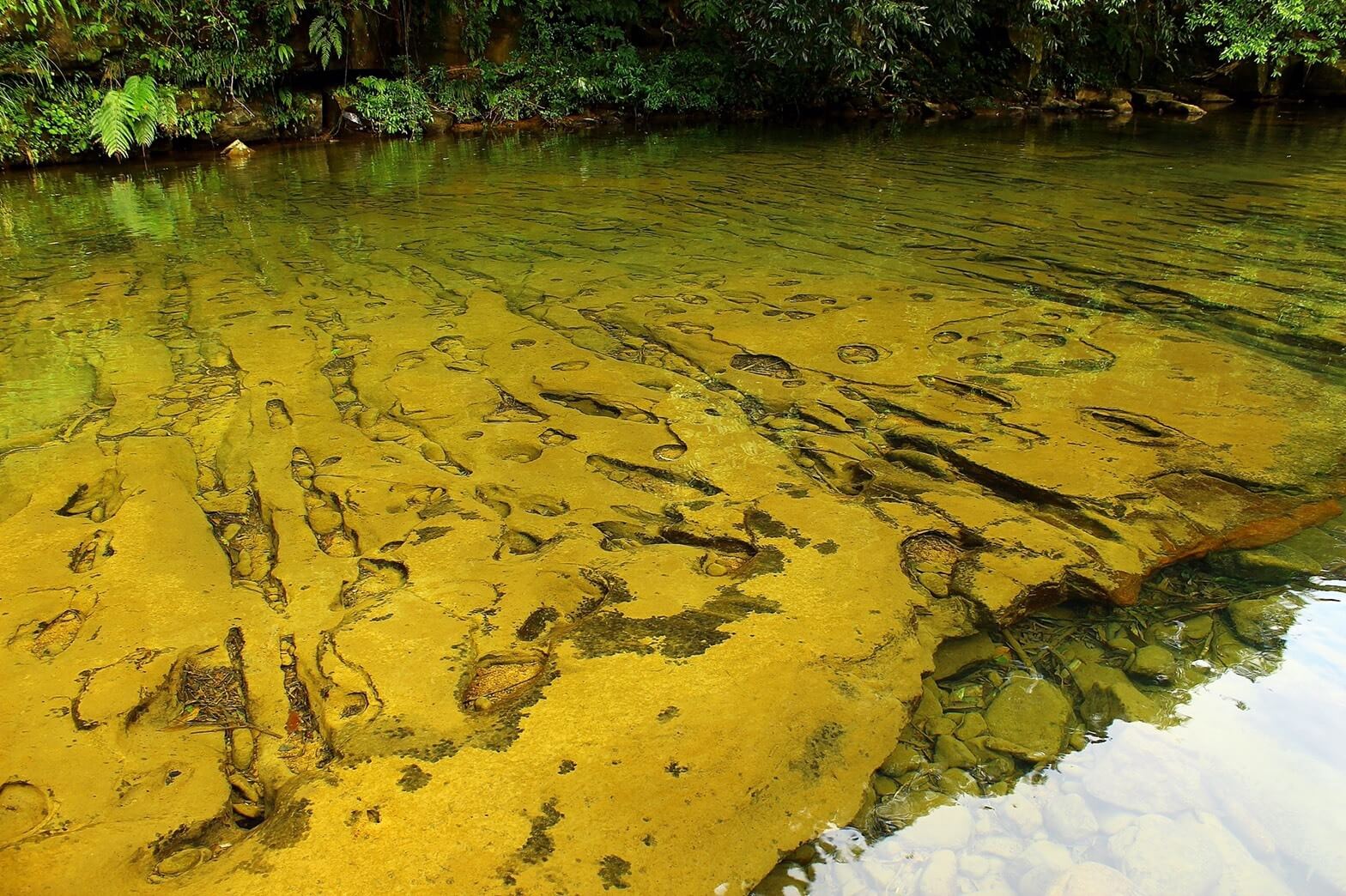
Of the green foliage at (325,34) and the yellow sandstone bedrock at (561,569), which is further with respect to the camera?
the green foliage at (325,34)

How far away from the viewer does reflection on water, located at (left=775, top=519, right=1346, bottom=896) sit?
159 cm

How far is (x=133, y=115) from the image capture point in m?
10.3

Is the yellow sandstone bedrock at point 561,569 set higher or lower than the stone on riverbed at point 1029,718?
higher

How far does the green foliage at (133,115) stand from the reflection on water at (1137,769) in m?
11.5

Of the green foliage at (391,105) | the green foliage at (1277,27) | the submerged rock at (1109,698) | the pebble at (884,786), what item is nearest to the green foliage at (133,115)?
the green foliage at (391,105)

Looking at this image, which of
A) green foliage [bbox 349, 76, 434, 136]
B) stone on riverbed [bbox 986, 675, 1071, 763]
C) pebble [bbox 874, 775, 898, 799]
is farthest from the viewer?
green foliage [bbox 349, 76, 434, 136]

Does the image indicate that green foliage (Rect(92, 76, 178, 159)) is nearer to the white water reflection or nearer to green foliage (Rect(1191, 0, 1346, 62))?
the white water reflection

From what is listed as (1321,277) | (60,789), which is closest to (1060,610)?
(60,789)

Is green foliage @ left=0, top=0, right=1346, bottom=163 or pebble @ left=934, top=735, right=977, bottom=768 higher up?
green foliage @ left=0, top=0, right=1346, bottom=163

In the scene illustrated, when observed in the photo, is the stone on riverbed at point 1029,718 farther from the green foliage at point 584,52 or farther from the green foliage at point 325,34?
the green foliage at point 325,34

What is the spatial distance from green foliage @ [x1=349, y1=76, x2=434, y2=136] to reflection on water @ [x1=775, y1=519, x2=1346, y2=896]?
42.8 ft

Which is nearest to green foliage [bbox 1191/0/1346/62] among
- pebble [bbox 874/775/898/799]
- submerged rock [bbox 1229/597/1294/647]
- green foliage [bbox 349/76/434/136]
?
green foliage [bbox 349/76/434/136]

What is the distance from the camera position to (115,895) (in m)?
1.46

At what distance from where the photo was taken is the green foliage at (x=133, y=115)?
395 inches
